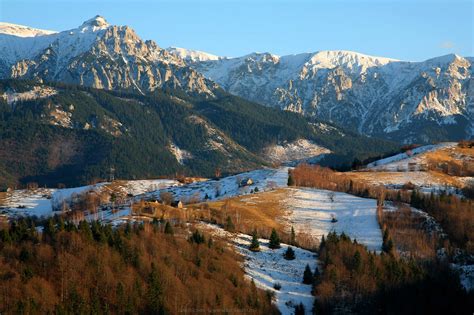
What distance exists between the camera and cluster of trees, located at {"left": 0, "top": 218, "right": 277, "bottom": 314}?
121 meters

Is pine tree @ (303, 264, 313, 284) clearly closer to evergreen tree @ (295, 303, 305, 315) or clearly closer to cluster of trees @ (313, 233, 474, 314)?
cluster of trees @ (313, 233, 474, 314)

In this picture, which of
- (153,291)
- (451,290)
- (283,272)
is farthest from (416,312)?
(153,291)

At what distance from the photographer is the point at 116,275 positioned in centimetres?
13200

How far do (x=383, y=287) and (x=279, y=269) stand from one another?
71.8 ft

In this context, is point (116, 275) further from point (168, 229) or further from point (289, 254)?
point (289, 254)

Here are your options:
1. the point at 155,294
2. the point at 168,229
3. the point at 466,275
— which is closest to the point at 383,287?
the point at 466,275

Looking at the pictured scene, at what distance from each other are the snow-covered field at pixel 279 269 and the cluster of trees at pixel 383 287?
3.46 metres

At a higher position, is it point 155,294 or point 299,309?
point 155,294

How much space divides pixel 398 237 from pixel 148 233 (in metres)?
67.9

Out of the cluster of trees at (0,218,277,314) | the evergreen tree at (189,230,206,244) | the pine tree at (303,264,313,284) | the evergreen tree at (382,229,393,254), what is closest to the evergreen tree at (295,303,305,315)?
the cluster of trees at (0,218,277,314)

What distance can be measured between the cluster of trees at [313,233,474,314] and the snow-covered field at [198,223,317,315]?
3461 millimetres

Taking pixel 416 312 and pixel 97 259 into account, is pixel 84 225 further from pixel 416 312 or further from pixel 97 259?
pixel 416 312

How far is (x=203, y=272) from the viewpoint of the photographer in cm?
14025

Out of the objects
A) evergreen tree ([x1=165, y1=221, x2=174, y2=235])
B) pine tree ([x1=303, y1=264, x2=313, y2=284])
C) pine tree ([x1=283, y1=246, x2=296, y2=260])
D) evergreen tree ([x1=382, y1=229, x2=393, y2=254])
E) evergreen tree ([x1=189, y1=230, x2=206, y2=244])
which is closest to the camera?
pine tree ([x1=303, y1=264, x2=313, y2=284])
